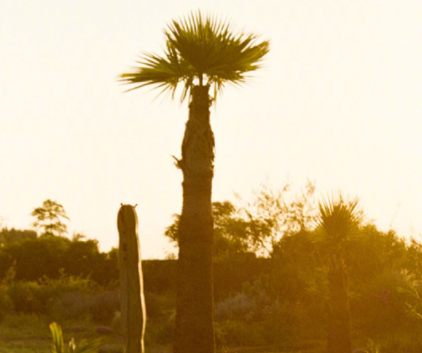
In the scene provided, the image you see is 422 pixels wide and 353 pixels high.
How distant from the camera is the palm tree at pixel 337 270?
11812 mm

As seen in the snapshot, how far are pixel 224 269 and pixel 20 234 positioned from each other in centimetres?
2857

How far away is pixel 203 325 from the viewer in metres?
10.4

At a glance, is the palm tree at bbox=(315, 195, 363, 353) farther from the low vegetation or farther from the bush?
the bush

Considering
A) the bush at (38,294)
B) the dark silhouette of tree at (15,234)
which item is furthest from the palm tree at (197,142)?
the dark silhouette of tree at (15,234)

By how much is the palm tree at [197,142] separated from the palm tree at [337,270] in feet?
8.88

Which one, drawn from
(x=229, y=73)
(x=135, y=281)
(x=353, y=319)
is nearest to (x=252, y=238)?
(x=353, y=319)

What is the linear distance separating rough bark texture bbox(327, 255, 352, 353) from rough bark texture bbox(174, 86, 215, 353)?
2690mm

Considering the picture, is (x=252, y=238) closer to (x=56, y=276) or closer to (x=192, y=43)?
(x=56, y=276)

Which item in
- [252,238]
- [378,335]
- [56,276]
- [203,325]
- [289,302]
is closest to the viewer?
[203,325]

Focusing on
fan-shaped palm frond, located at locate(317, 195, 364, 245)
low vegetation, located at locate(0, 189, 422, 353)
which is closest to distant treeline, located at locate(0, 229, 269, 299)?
low vegetation, located at locate(0, 189, 422, 353)

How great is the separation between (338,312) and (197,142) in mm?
4325

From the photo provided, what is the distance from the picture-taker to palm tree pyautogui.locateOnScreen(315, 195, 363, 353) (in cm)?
1181

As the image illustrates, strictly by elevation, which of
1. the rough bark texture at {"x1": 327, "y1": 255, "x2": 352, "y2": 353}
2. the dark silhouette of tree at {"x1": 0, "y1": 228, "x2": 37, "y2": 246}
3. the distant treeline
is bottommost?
the rough bark texture at {"x1": 327, "y1": 255, "x2": 352, "y2": 353}

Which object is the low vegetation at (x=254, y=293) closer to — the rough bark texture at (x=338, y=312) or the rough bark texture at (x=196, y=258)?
the rough bark texture at (x=338, y=312)
